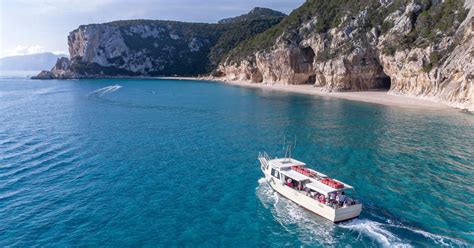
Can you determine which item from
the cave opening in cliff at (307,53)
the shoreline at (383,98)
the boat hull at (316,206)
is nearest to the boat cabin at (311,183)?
the boat hull at (316,206)

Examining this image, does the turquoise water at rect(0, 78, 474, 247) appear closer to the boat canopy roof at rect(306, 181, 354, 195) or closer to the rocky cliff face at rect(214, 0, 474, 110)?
the boat canopy roof at rect(306, 181, 354, 195)

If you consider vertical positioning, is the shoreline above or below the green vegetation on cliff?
below

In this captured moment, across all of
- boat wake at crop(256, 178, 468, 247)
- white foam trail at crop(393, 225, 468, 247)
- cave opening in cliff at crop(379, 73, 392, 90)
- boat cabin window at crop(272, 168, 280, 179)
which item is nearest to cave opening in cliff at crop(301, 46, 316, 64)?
cave opening in cliff at crop(379, 73, 392, 90)


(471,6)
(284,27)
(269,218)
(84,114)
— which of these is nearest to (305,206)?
(269,218)

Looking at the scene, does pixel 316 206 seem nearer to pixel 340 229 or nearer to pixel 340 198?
pixel 340 198

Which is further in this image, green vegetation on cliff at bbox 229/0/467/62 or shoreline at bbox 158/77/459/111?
green vegetation on cliff at bbox 229/0/467/62

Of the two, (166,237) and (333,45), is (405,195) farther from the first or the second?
(333,45)
